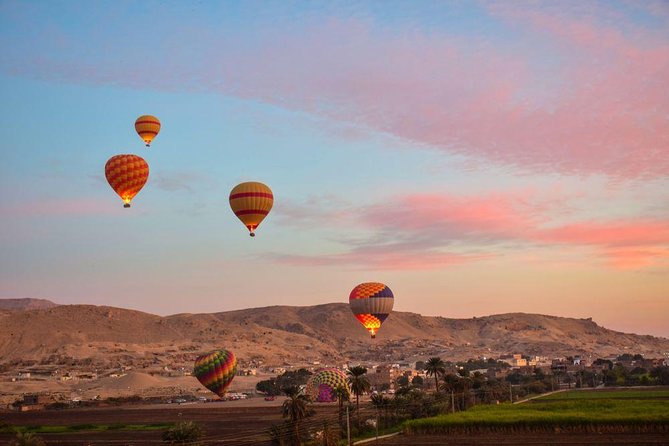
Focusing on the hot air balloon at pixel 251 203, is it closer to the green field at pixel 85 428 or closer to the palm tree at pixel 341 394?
the palm tree at pixel 341 394

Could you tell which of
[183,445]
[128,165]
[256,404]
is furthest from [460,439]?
[256,404]

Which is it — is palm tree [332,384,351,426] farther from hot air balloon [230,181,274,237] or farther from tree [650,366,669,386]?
tree [650,366,669,386]

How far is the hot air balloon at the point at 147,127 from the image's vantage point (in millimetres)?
92688

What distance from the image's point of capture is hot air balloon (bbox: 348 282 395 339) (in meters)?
102

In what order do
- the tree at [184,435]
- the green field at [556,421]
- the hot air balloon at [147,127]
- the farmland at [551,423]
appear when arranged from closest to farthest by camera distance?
the tree at [184,435] → the farmland at [551,423] → the green field at [556,421] → the hot air balloon at [147,127]

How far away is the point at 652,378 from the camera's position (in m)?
167

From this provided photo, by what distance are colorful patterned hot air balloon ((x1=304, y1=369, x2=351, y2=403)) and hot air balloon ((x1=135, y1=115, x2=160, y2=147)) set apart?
1830 inches

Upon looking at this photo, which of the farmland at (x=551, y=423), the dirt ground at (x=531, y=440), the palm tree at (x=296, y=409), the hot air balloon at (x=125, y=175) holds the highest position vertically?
the hot air balloon at (x=125, y=175)

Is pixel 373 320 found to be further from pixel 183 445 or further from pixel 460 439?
pixel 183 445

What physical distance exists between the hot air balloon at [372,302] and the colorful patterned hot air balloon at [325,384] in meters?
15.6

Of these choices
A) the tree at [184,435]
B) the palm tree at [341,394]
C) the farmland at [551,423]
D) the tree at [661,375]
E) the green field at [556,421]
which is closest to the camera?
the tree at [184,435]

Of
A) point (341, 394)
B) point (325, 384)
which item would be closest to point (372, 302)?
point (341, 394)

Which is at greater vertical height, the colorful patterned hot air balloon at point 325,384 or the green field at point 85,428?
the colorful patterned hot air balloon at point 325,384

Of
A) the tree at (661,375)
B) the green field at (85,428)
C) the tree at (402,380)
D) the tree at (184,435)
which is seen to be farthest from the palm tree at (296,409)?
the tree at (661,375)
